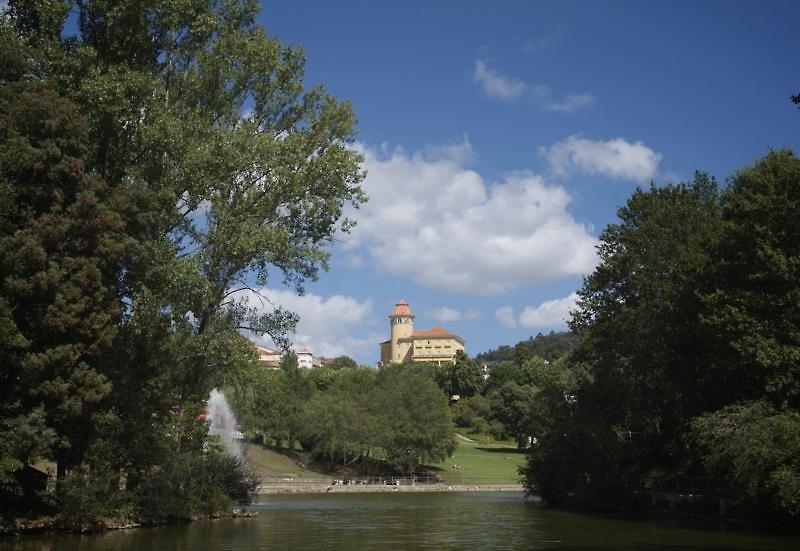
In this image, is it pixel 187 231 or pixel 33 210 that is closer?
pixel 33 210

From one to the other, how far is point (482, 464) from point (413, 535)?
70.5 meters

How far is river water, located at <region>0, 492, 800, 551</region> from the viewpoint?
2386cm

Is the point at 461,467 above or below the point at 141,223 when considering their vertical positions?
below

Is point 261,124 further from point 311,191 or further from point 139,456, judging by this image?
point 139,456

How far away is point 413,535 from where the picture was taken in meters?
28.0

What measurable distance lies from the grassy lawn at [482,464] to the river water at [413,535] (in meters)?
34.5

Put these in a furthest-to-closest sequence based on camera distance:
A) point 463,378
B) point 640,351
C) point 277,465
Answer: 1. point 463,378
2. point 277,465
3. point 640,351

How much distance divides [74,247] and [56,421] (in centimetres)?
525

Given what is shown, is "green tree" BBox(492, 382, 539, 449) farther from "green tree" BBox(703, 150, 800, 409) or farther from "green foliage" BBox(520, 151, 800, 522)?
"green tree" BBox(703, 150, 800, 409)

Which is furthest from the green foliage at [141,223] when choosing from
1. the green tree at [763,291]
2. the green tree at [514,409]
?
the green tree at [514,409]

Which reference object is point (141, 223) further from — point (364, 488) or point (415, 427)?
point (415, 427)

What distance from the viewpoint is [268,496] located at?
61.2 meters

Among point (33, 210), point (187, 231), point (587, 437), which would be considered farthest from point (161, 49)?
point (587, 437)

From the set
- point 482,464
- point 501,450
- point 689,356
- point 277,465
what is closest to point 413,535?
point 689,356
